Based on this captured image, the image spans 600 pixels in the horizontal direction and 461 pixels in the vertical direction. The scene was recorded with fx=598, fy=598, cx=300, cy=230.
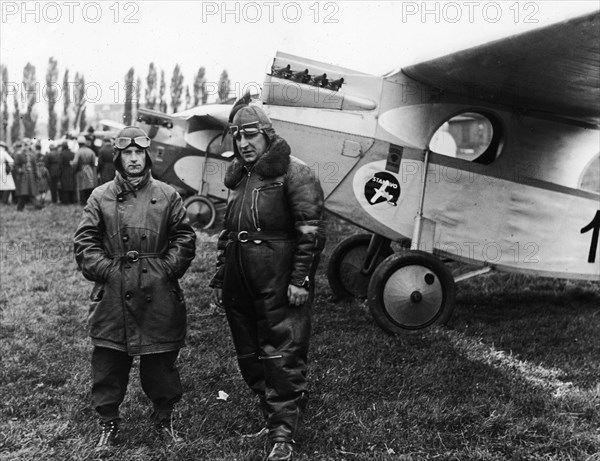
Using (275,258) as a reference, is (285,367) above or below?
below

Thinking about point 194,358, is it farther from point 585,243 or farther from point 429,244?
point 585,243

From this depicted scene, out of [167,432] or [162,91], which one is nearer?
[167,432]

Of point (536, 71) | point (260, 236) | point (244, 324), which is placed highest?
point (536, 71)

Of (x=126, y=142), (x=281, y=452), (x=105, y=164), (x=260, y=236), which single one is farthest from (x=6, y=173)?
(x=281, y=452)

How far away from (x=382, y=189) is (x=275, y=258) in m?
2.66

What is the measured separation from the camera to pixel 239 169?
3.87m

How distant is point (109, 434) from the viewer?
11.8ft

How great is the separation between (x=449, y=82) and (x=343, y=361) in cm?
282

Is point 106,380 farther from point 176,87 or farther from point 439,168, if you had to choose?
point 176,87

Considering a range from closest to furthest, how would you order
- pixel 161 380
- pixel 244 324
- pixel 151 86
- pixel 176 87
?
pixel 161 380, pixel 244 324, pixel 176 87, pixel 151 86

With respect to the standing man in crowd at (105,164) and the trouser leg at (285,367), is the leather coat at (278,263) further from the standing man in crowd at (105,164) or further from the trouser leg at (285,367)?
the standing man in crowd at (105,164)

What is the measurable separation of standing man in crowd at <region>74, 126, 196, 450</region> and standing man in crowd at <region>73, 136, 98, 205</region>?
12470 mm

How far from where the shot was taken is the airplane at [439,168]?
584 cm

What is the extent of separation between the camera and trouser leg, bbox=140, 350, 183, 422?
3666 millimetres
